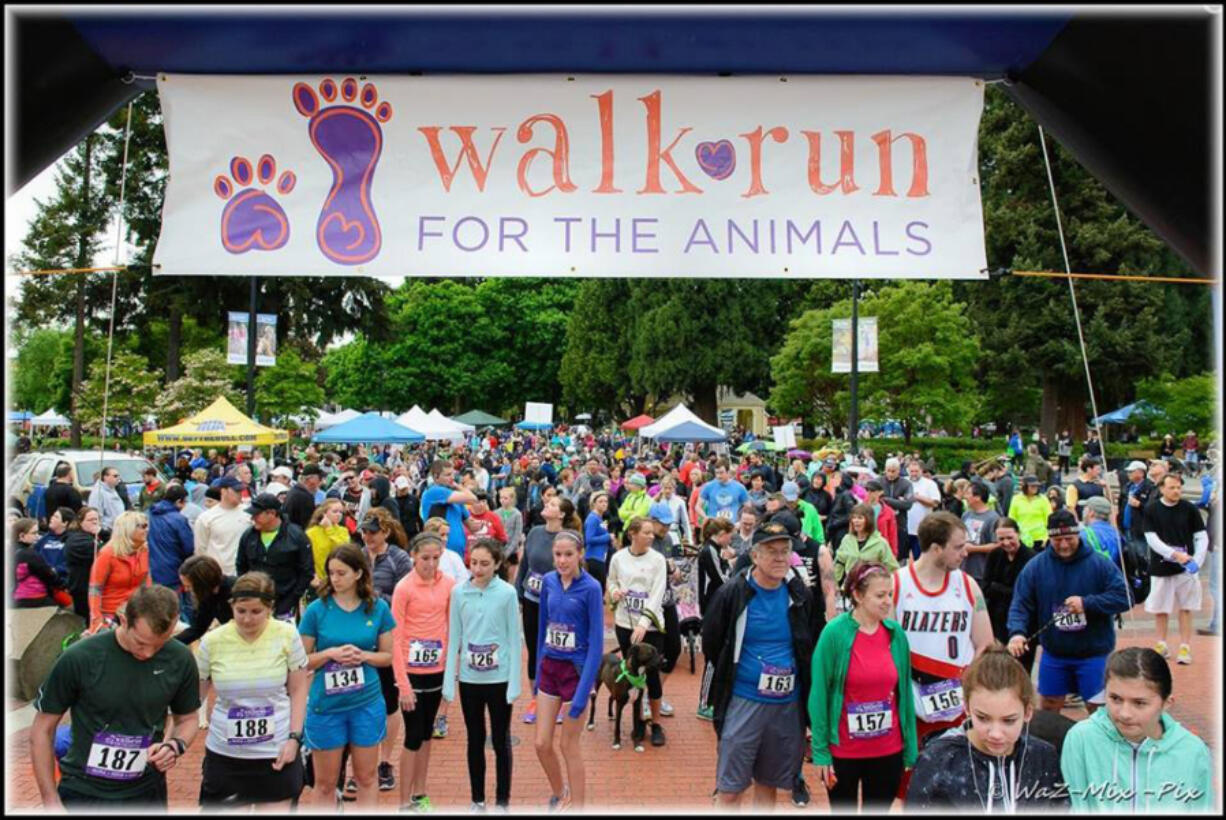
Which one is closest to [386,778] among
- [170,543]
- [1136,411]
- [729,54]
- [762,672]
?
[762,672]

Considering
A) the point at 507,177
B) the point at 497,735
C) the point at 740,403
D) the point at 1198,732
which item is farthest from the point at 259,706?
the point at 740,403

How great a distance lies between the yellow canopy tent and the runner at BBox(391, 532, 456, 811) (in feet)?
52.8

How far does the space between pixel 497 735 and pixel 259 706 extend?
64.1 inches

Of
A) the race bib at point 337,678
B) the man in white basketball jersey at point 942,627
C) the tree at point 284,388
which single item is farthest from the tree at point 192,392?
the man in white basketball jersey at point 942,627

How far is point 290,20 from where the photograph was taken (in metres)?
2.41

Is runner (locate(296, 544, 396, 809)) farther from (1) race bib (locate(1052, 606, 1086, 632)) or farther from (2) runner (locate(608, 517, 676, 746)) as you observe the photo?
(1) race bib (locate(1052, 606, 1086, 632))

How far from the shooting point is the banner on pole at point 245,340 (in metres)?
21.8

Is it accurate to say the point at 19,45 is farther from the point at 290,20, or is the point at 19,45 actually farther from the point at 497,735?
the point at 497,735

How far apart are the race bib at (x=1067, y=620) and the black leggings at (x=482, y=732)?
3.59 meters

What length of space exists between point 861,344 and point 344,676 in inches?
805

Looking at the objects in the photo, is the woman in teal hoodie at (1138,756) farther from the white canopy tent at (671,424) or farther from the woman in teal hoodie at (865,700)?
the white canopy tent at (671,424)

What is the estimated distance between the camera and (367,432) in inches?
827

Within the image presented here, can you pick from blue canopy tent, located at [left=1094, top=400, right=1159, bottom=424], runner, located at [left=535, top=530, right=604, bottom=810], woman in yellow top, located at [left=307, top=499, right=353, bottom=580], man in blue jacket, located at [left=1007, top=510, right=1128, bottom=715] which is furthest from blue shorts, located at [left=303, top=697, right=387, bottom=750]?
blue canopy tent, located at [left=1094, top=400, right=1159, bottom=424]

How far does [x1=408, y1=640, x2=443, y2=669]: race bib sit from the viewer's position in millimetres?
5496
